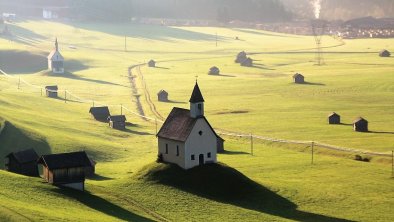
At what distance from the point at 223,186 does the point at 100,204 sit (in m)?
12.2

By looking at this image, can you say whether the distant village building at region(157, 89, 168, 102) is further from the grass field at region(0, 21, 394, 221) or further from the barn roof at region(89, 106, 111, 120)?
the barn roof at region(89, 106, 111, 120)

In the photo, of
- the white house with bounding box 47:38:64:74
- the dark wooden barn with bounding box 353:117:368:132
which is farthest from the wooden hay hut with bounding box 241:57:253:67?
the dark wooden barn with bounding box 353:117:368:132

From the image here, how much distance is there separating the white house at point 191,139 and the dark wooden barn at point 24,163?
12263 millimetres

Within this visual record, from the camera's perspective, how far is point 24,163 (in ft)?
238

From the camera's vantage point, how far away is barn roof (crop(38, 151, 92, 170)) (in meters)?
67.4

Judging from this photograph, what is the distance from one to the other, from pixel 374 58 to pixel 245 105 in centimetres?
7563

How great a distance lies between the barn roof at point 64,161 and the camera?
67.4m

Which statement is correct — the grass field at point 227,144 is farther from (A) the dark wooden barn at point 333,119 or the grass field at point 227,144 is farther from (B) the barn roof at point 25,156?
(B) the barn roof at point 25,156

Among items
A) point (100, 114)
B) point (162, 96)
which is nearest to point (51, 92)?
point (162, 96)

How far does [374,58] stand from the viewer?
648ft

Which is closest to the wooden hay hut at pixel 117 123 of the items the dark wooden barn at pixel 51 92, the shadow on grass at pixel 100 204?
the dark wooden barn at pixel 51 92

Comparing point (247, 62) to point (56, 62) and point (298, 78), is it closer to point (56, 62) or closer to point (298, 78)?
point (298, 78)

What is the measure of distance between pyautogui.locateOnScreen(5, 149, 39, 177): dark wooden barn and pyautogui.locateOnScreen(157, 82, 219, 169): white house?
1226 cm

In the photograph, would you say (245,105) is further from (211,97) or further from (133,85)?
(133,85)
